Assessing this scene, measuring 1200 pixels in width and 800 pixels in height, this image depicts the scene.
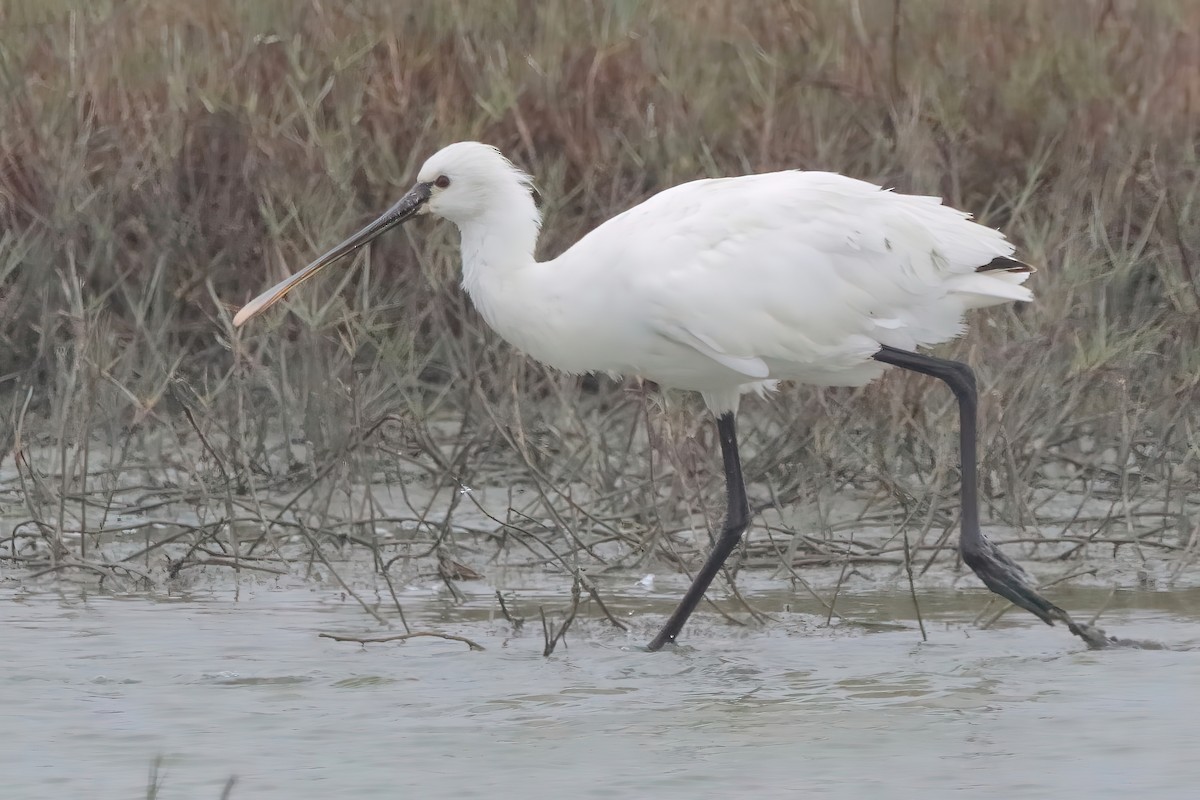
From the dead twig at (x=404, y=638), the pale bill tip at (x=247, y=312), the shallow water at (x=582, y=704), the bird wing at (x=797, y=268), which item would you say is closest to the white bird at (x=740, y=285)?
the bird wing at (x=797, y=268)

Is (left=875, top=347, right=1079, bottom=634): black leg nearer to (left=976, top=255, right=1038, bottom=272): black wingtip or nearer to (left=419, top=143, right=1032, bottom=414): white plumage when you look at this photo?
(left=419, top=143, right=1032, bottom=414): white plumage

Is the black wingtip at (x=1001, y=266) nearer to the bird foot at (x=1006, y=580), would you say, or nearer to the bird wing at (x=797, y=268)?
the bird wing at (x=797, y=268)

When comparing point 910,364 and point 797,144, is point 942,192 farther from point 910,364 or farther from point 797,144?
point 910,364

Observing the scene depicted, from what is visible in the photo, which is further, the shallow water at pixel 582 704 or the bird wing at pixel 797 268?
the bird wing at pixel 797 268

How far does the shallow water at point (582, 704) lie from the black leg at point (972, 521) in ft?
0.35

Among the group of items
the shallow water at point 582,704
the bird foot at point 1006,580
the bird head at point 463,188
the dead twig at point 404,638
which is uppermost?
the bird head at point 463,188

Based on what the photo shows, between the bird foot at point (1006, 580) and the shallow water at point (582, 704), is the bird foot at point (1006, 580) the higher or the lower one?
the higher one

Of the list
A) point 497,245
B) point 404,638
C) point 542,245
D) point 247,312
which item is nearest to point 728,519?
point 497,245

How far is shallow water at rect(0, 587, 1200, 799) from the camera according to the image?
13.9 feet

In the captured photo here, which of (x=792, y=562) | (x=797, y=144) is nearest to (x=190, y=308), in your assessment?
(x=797, y=144)

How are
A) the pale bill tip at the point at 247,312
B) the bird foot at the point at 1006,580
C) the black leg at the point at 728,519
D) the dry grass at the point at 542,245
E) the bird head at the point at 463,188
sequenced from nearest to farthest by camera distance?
the bird foot at the point at 1006,580, the black leg at the point at 728,519, the bird head at the point at 463,188, the pale bill tip at the point at 247,312, the dry grass at the point at 542,245

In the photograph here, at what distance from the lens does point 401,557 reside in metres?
6.24

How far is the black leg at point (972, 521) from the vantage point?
5500mm

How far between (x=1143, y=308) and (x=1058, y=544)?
57.3 inches
